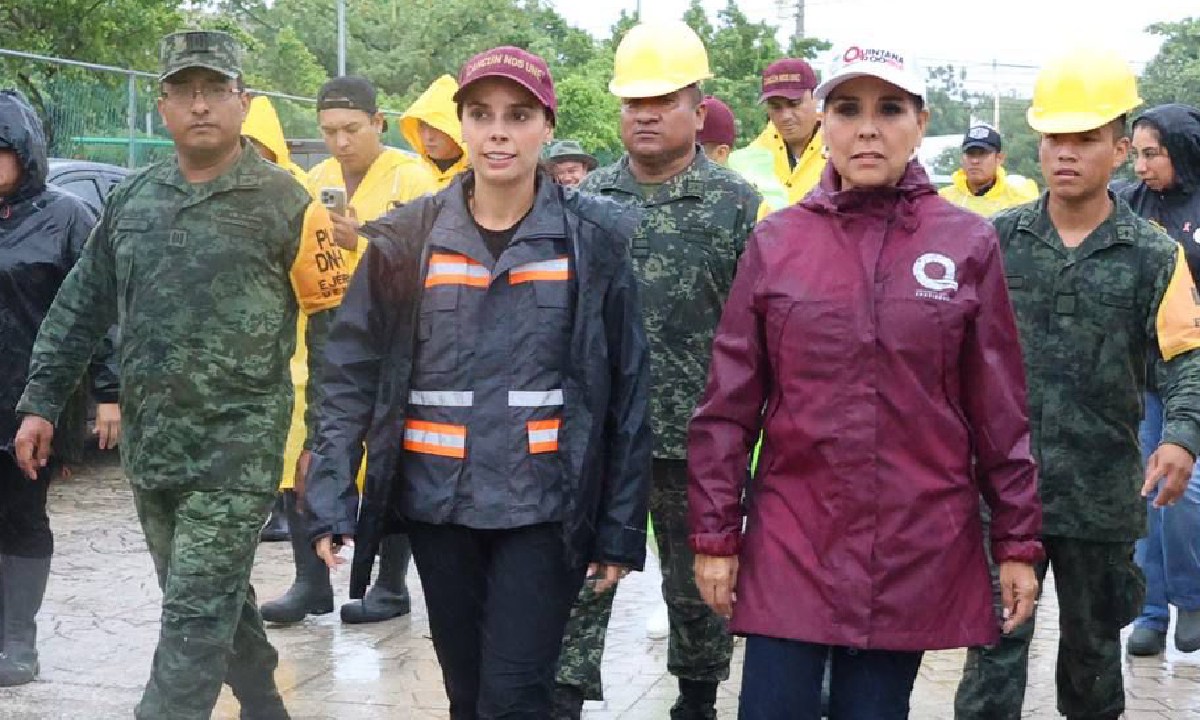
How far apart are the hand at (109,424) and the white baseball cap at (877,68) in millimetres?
2673

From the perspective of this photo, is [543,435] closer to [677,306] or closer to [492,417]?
[492,417]

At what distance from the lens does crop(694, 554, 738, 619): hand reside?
3857 millimetres

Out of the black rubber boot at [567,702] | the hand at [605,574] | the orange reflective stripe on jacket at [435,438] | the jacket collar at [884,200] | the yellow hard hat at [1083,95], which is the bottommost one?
the black rubber boot at [567,702]

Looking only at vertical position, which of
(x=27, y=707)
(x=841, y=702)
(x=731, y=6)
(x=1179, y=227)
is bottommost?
(x=27, y=707)

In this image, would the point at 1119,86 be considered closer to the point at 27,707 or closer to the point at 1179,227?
the point at 1179,227

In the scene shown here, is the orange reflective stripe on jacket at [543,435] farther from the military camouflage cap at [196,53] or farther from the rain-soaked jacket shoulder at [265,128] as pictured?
the rain-soaked jacket shoulder at [265,128]

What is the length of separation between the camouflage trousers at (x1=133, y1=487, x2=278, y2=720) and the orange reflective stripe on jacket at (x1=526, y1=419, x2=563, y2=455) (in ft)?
4.64

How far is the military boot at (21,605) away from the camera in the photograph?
6.63 m

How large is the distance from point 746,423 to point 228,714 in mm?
3010

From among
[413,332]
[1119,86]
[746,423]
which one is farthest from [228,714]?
[1119,86]

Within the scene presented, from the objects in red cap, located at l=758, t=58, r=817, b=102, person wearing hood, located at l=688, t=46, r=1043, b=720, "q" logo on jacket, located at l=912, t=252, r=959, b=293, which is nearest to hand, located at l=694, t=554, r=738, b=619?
person wearing hood, located at l=688, t=46, r=1043, b=720

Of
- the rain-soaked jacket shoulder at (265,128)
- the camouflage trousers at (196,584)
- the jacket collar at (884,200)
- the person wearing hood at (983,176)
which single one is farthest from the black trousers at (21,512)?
the person wearing hood at (983,176)

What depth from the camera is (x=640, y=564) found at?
168 inches

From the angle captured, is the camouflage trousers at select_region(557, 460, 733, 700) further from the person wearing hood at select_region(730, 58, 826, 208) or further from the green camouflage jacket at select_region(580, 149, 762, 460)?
the person wearing hood at select_region(730, 58, 826, 208)
